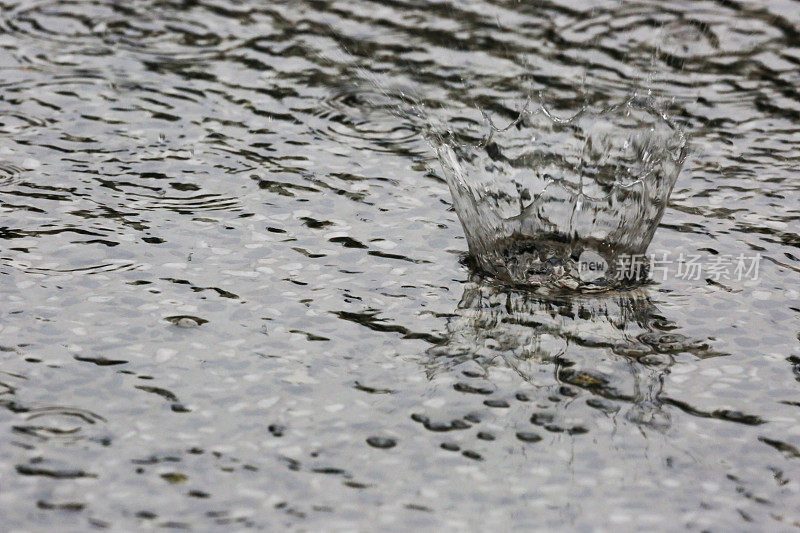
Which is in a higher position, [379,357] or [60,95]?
[60,95]

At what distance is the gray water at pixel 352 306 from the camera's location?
3482 millimetres

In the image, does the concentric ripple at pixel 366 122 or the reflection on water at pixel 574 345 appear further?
the concentric ripple at pixel 366 122

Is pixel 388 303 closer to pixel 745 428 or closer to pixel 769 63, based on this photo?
pixel 745 428

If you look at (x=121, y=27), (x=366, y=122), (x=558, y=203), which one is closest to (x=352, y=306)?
(x=558, y=203)

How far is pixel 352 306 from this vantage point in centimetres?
455

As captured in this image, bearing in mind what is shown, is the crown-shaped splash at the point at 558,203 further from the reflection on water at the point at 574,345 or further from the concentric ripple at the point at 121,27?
the concentric ripple at the point at 121,27

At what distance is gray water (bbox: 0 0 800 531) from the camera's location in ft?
11.4

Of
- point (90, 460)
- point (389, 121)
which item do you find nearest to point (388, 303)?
point (90, 460)

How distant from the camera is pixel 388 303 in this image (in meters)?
4.60

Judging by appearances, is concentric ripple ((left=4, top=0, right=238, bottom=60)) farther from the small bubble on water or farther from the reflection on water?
the small bubble on water

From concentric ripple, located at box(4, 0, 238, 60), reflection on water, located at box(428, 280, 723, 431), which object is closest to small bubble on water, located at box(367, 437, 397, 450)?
reflection on water, located at box(428, 280, 723, 431)

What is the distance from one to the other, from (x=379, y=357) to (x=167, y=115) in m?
2.74

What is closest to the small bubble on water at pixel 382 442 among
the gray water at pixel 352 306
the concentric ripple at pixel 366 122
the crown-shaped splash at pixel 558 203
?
the gray water at pixel 352 306

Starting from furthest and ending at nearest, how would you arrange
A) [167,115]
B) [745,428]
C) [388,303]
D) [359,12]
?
[359,12]
[167,115]
[388,303]
[745,428]
